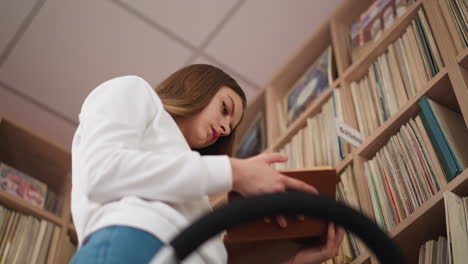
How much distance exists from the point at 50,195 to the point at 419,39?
1922 mm

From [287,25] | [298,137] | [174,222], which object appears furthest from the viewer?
[287,25]

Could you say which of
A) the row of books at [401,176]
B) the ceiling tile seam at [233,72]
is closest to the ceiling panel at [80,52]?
the ceiling tile seam at [233,72]

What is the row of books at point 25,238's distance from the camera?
2205 mm

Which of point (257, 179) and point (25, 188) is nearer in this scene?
point (257, 179)

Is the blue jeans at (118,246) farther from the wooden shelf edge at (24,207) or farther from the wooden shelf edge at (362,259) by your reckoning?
the wooden shelf edge at (24,207)

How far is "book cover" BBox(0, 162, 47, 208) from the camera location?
8.02ft

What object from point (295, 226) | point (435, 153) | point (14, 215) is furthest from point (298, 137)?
point (14, 215)

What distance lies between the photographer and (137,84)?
3.84 ft

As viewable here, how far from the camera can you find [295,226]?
1101 mm

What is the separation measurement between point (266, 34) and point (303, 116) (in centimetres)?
55

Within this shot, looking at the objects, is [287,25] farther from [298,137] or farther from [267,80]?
[298,137]

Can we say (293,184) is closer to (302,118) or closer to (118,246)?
(118,246)

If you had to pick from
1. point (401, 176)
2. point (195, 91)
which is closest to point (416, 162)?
point (401, 176)

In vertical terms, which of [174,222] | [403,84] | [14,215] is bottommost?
[14,215]
